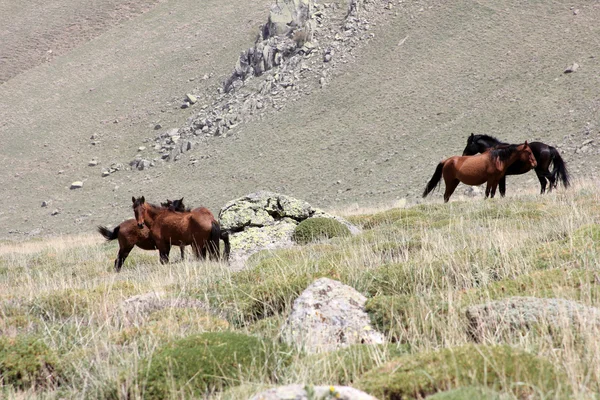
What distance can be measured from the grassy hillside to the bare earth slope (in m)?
26.7

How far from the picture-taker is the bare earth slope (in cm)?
4184

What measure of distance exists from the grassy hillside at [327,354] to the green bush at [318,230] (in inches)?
174

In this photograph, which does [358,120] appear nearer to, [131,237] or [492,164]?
[492,164]

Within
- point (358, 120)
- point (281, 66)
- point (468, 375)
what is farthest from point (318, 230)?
point (281, 66)

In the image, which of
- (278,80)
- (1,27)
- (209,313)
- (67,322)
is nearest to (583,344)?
(209,313)

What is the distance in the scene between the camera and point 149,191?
5141cm

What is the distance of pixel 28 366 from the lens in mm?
5270

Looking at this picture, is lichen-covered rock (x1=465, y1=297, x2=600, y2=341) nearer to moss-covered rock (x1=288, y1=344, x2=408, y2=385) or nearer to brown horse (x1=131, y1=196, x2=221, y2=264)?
moss-covered rock (x1=288, y1=344, x2=408, y2=385)

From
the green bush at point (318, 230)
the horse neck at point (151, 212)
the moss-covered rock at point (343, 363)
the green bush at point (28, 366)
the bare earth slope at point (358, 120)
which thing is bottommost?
the green bush at point (318, 230)

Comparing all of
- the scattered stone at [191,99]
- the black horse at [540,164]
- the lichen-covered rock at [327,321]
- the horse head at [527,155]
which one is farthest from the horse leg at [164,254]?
the scattered stone at [191,99]

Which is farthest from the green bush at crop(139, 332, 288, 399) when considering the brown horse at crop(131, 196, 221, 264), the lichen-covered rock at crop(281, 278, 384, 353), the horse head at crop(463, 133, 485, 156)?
the horse head at crop(463, 133, 485, 156)

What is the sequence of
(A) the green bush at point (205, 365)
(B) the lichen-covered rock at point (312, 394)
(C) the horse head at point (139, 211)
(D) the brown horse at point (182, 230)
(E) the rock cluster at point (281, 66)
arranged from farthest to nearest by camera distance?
(E) the rock cluster at point (281, 66) < (D) the brown horse at point (182, 230) < (C) the horse head at point (139, 211) < (A) the green bush at point (205, 365) < (B) the lichen-covered rock at point (312, 394)

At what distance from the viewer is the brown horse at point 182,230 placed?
13.0m

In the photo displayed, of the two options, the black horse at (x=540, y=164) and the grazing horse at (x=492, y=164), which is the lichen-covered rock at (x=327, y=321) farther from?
the black horse at (x=540, y=164)
